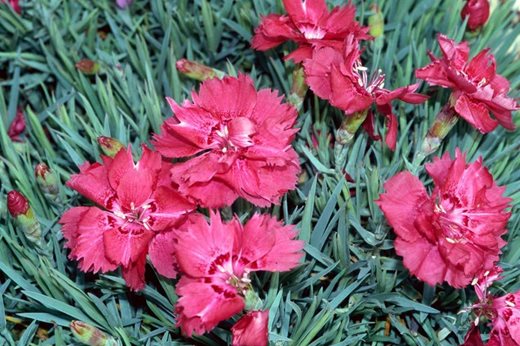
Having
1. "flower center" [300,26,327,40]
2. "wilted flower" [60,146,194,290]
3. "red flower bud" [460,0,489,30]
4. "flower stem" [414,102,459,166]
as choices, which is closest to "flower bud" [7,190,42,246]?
"wilted flower" [60,146,194,290]

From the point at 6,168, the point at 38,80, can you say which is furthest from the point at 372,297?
the point at 38,80

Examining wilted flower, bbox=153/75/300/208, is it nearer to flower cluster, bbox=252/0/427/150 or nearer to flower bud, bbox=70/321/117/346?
flower cluster, bbox=252/0/427/150

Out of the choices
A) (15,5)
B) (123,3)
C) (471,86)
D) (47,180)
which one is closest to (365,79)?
(471,86)

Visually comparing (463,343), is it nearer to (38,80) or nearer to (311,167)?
(311,167)

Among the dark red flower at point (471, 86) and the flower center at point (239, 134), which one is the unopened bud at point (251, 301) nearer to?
the flower center at point (239, 134)

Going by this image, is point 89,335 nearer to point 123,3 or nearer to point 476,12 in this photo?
point 123,3
